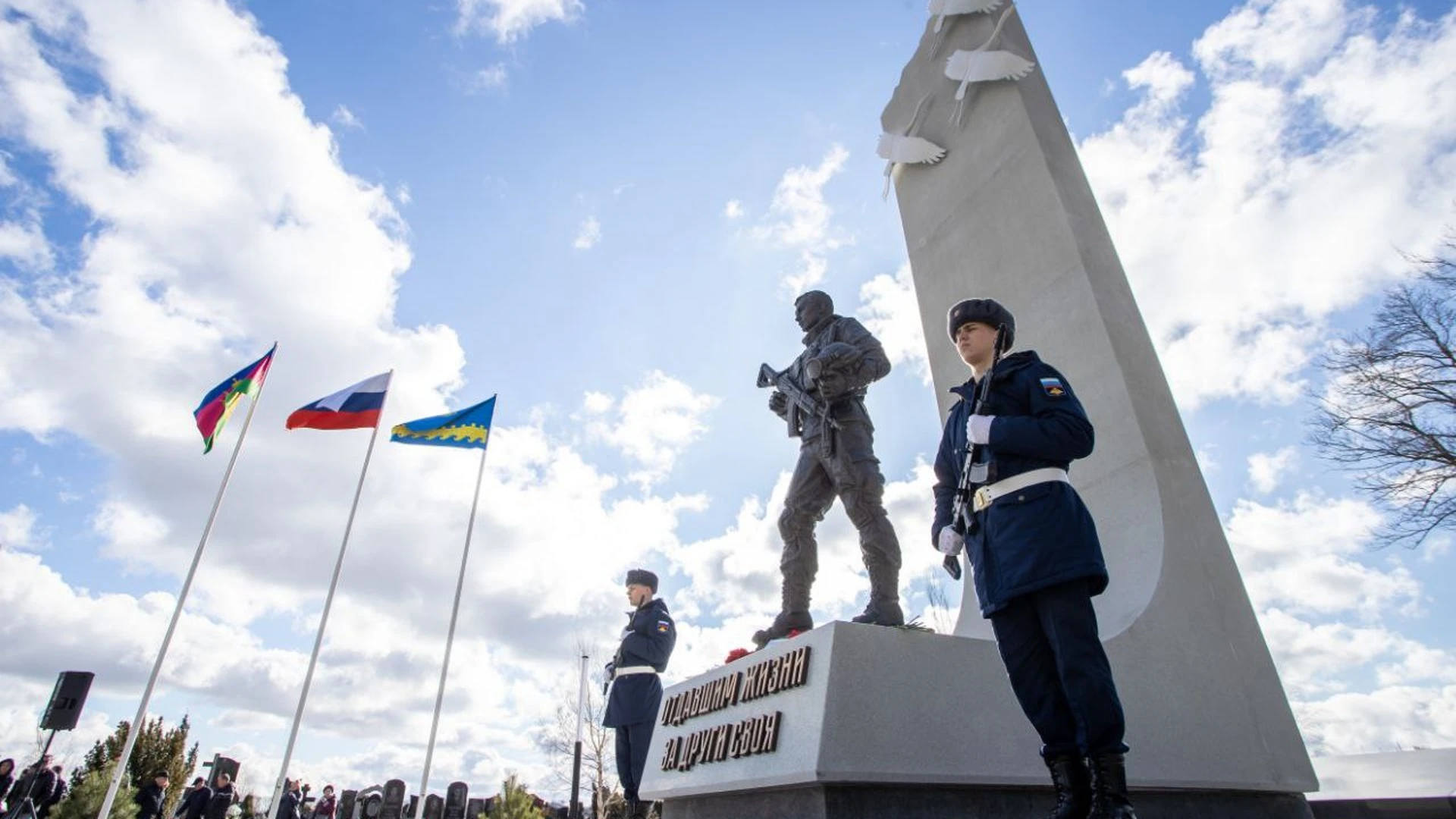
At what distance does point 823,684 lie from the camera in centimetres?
302

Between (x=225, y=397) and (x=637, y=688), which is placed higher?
(x=225, y=397)

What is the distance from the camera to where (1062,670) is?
2.13 m

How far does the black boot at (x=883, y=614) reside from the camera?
3857mm

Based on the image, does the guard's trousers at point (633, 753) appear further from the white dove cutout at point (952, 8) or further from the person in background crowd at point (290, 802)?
the person in background crowd at point (290, 802)

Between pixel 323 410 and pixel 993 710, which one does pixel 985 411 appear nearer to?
pixel 993 710

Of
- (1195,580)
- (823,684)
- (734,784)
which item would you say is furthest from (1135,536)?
(734,784)

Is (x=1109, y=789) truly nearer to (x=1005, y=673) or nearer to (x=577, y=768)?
(x=1005, y=673)

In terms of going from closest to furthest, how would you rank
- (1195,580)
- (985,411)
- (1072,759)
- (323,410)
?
1. (1072,759)
2. (985,411)
3. (1195,580)
4. (323,410)

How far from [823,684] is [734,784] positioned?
0.69 metres

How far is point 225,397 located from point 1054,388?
11787mm

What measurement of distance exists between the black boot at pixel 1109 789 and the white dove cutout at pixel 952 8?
23.9 ft

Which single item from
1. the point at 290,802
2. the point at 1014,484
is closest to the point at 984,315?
the point at 1014,484

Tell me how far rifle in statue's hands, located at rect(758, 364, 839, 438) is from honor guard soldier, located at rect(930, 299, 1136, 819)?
1860 mm

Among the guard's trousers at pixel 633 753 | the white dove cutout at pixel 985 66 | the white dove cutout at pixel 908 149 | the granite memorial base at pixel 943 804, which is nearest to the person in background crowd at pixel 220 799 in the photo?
the guard's trousers at pixel 633 753
